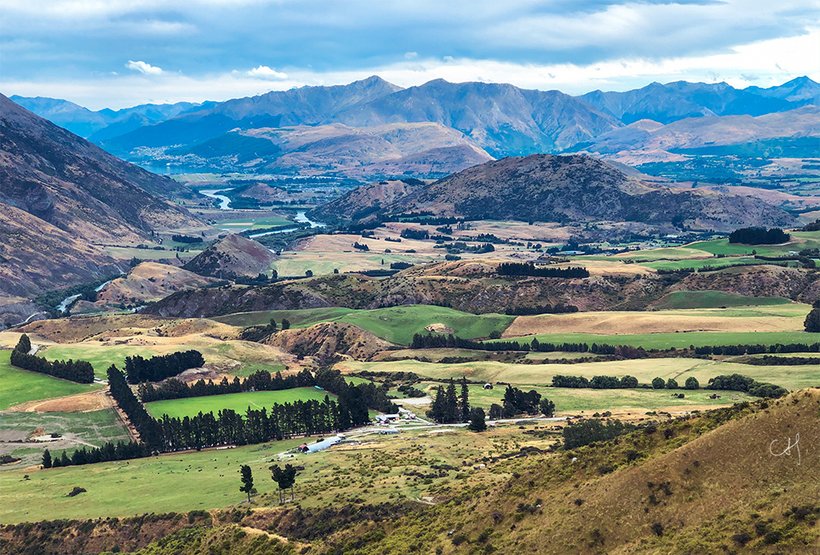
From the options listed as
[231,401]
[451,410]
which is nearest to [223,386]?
[231,401]

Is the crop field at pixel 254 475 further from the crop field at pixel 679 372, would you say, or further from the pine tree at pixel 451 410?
the crop field at pixel 679 372

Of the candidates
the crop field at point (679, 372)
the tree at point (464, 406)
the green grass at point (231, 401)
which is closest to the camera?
the tree at point (464, 406)

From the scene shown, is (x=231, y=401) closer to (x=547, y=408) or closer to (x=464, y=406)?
(x=464, y=406)

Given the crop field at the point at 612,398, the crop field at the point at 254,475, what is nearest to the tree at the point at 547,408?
the crop field at the point at 612,398

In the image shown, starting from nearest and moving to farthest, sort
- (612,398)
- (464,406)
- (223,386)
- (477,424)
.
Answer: (477,424)
(464,406)
(612,398)
(223,386)
